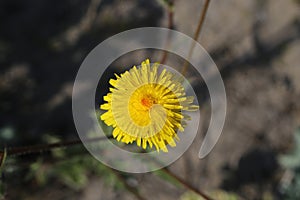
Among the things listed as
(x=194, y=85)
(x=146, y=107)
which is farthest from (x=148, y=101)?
(x=194, y=85)

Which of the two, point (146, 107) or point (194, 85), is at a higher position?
point (194, 85)

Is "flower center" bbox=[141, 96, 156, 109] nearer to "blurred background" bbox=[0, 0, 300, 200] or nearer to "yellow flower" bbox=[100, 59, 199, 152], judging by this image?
"yellow flower" bbox=[100, 59, 199, 152]

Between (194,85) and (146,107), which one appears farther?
(194,85)

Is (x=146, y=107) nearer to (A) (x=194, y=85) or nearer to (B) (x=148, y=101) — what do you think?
(B) (x=148, y=101)

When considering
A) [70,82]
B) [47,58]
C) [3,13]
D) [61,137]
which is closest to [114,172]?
[61,137]

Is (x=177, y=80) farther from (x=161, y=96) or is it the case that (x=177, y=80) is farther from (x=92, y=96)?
(x=92, y=96)

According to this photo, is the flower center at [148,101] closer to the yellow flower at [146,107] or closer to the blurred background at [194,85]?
the yellow flower at [146,107]

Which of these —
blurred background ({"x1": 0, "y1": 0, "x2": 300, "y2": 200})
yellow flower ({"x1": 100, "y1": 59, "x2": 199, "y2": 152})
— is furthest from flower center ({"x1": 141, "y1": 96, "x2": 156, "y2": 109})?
blurred background ({"x1": 0, "y1": 0, "x2": 300, "y2": 200})
